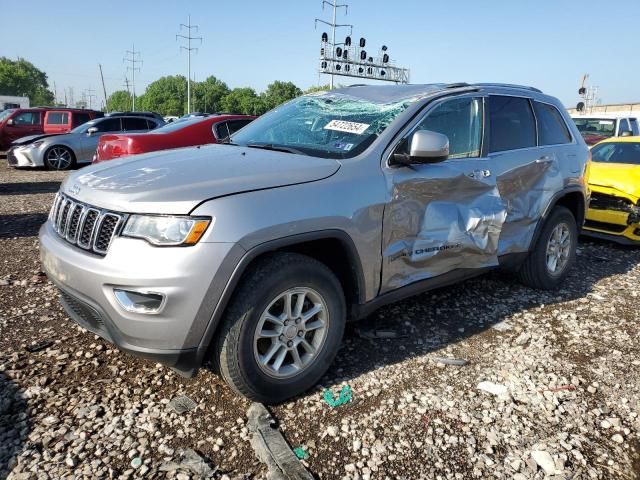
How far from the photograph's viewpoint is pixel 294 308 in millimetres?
2639

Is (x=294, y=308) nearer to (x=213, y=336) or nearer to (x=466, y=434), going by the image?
(x=213, y=336)

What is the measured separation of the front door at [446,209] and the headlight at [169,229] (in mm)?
1149

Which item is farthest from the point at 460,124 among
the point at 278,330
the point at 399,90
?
the point at 278,330

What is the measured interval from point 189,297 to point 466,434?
5.20 feet

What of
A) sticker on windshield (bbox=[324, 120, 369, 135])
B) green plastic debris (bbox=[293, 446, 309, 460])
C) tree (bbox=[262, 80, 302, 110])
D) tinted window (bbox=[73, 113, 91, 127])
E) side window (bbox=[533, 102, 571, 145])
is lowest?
green plastic debris (bbox=[293, 446, 309, 460])

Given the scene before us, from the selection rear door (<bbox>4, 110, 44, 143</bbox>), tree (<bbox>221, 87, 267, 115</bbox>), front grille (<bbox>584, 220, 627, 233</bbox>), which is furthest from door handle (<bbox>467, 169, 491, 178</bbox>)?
tree (<bbox>221, 87, 267, 115</bbox>)

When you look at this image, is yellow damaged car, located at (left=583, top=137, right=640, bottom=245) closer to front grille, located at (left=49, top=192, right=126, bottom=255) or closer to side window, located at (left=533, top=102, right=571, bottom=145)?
side window, located at (left=533, top=102, right=571, bottom=145)

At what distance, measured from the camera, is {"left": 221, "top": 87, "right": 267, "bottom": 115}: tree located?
9188 centimetres

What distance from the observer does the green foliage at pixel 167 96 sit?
363 feet

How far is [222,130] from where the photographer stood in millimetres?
7613

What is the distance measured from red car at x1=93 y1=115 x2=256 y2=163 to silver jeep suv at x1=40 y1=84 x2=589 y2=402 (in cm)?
310

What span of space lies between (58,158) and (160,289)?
12174mm

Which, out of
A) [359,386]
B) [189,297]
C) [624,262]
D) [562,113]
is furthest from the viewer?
[624,262]

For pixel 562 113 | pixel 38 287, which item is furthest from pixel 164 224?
pixel 562 113
